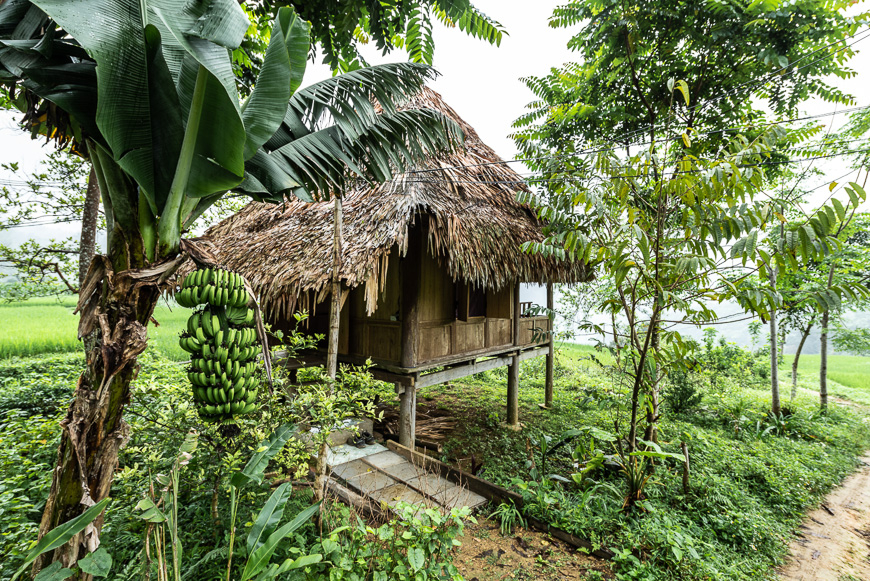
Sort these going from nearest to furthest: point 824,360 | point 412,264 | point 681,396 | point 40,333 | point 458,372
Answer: point 412,264, point 458,372, point 681,396, point 824,360, point 40,333

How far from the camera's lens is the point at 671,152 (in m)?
6.18

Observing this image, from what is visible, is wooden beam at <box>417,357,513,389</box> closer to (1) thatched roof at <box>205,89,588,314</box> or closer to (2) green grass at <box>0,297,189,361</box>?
(1) thatched roof at <box>205,89,588,314</box>

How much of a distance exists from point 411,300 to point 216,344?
3264mm

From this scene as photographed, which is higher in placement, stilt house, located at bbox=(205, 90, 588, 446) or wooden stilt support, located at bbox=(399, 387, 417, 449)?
stilt house, located at bbox=(205, 90, 588, 446)

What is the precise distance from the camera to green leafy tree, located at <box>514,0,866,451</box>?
9.50ft

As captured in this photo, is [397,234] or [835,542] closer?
[835,542]

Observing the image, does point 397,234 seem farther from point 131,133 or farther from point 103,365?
point 103,365

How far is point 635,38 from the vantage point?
482 cm

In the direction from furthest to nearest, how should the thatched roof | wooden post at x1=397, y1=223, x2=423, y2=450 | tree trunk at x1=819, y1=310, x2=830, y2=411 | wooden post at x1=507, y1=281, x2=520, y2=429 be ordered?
tree trunk at x1=819, y1=310, x2=830, y2=411 < wooden post at x1=507, y1=281, x2=520, y2=429 < wooden post at x1=397, y1=223, x2=423, y2=450 < the thatched roof

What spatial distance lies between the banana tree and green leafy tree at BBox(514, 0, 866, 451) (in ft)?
9.11

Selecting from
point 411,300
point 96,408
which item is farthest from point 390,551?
point 411,300

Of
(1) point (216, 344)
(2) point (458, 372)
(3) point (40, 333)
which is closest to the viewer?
(1) point (216, 344)

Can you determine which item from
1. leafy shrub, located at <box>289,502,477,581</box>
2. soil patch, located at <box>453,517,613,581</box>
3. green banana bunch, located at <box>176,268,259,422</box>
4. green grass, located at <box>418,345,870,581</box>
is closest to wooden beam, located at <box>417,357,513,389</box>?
green grass, located at <box>418,345,870,581</box>

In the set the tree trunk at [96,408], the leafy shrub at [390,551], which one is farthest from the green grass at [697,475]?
the tree trunk at [96,408]
